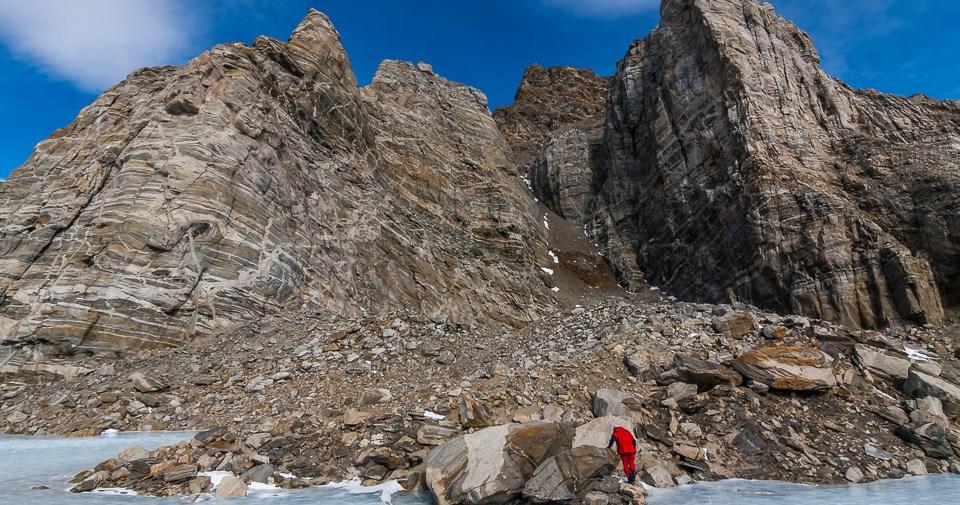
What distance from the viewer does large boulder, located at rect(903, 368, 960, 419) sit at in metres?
11.9

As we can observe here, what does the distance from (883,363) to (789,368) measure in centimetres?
364

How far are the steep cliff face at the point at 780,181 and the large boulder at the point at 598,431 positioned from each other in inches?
1093

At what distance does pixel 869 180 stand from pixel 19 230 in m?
50.5

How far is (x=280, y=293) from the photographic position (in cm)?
2194

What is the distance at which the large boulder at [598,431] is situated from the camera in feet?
31.8

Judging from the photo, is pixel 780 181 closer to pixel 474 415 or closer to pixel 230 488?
pixel 474 415

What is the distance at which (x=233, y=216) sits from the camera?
72.8 feet

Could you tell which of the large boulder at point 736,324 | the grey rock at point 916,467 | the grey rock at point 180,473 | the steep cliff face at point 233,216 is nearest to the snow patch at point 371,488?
the grey rock at point 180,473

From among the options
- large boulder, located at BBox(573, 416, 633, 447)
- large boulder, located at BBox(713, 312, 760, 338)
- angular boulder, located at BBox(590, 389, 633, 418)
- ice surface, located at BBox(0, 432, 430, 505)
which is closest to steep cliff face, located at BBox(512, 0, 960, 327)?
large boulder, located at BBox(713, 312, 760, 338)

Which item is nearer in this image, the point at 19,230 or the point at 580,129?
the point at 19,230

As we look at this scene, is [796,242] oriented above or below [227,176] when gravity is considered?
below

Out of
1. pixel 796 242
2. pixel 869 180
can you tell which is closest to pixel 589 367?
pixel 796 242

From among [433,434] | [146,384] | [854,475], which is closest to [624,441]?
[433,434]

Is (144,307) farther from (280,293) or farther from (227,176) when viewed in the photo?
(227,176)
